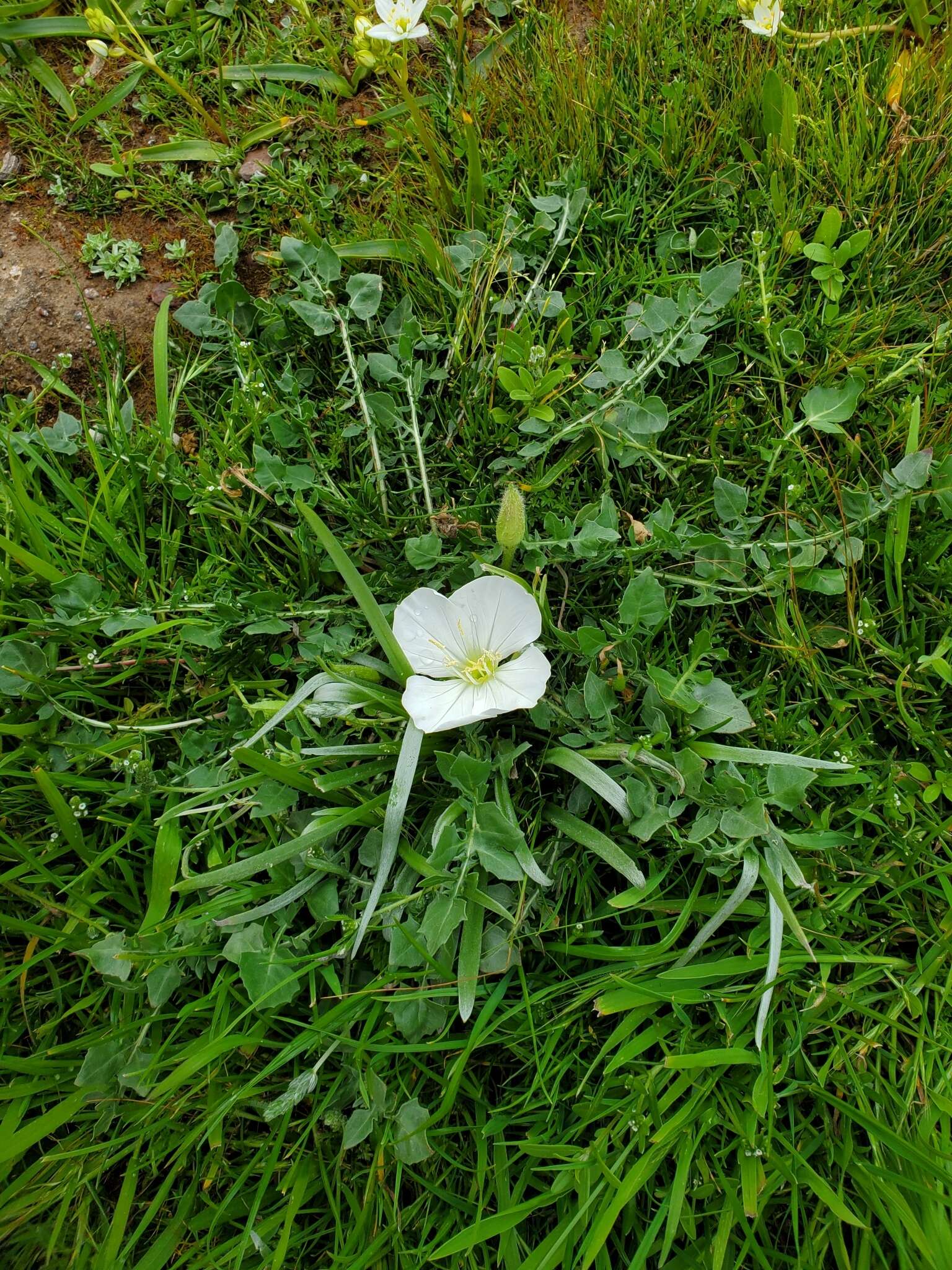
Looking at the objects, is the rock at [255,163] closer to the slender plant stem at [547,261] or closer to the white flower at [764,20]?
the slender plant stem at [547,261]

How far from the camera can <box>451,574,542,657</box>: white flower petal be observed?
5.33ft

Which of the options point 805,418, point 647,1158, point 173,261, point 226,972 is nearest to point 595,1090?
point 647,1158

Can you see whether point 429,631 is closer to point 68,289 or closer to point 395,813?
point 395,813

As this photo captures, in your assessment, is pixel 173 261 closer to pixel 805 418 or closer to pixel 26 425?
pixel 26 425

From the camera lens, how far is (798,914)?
166 cm

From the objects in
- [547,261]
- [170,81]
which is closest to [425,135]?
[547,261]

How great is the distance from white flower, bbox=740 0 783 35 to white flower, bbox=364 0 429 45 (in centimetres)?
81

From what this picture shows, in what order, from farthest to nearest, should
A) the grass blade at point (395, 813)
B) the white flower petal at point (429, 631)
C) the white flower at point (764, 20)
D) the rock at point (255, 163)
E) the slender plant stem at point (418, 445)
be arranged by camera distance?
the rock at point (255, 163), the white flower at point (764, 20), the slender plant stem at point (418, 445), the white flower petal at point (429, 631), the grass blade at point (395, 813)

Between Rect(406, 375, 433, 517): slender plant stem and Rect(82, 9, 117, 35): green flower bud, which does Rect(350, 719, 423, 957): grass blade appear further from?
Rect(82, 9, 117, 35): green flower bud

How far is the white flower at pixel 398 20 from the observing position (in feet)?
6.30

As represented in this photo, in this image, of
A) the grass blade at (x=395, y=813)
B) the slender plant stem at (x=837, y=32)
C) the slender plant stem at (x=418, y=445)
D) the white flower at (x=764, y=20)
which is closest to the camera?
the grass blade at (x=395, y=813)

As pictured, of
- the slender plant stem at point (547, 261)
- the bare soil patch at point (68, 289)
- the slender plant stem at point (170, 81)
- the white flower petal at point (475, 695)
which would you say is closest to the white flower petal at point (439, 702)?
the white flower petal at point (475, 695)

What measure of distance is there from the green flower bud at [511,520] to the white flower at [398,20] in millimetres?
1148

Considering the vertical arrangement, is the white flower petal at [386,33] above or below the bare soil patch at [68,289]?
above
